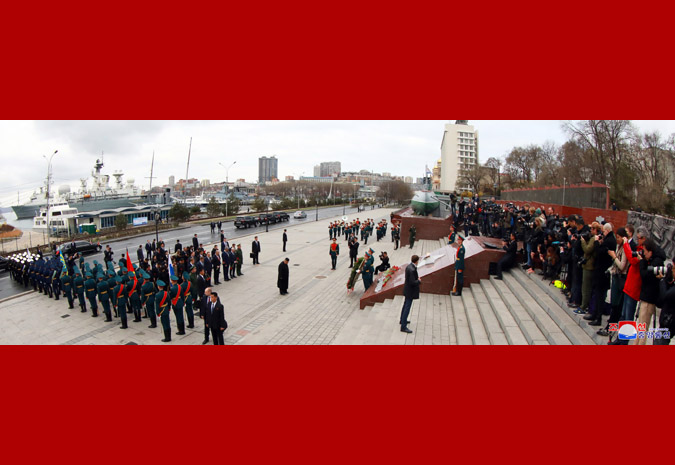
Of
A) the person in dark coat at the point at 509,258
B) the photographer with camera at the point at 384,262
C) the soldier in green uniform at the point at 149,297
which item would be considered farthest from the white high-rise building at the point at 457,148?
the soldier in green uniform at the point at 149,297

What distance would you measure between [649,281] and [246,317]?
768 centimetres

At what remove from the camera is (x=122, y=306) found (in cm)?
789

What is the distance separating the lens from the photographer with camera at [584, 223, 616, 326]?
15.8 feet

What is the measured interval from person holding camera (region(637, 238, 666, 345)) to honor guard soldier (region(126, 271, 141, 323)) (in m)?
9.49

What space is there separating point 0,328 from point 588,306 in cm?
1293

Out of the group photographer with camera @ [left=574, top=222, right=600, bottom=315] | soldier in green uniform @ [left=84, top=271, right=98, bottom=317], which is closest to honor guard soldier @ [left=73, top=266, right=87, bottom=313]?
soldier in green uniform @ [left=84, top=271, right=98, bottom=317]

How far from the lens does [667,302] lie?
3.38 metres

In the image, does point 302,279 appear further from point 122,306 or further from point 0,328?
point 0,328

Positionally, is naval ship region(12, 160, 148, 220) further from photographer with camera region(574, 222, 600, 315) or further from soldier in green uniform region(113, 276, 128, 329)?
photographer with camera region(574, 222, 600, 315)

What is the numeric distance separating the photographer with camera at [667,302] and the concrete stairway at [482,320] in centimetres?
106

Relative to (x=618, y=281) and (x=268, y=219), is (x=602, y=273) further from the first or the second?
(x=268, y=219)

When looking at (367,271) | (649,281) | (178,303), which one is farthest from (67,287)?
(649,281)

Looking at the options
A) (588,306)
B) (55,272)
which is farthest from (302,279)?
(588,306)

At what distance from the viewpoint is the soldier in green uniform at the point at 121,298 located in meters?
7.90
